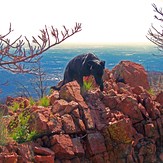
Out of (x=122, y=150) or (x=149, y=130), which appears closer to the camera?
(x=122, y=150)

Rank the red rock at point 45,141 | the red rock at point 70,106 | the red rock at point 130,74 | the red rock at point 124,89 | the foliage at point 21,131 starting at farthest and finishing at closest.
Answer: the red rock at point 130,74
the red rock at point 124,89
the red rock at point 70,106
the red rock at point 45,141
the foliage at point 21,131

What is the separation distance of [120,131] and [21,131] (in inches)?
79.1

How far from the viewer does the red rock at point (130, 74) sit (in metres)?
10.2

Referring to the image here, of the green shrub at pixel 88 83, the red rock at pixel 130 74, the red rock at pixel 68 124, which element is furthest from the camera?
the red rock at pixel 130 74

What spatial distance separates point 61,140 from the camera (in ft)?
22.3

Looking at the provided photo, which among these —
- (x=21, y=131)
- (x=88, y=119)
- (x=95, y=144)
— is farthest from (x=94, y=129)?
(x=21, y=131)

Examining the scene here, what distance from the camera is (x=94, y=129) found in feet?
24.4

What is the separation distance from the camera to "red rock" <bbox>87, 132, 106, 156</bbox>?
7.11 m

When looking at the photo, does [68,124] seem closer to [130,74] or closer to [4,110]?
[4,110]

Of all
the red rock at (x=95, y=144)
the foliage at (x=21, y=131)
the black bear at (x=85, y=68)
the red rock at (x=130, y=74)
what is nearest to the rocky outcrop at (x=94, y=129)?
the red rock at (x=95, y=144)

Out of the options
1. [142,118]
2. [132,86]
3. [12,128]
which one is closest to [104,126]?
[142,118]

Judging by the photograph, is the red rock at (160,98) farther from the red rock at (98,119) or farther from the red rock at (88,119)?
the red rock at (88,119)

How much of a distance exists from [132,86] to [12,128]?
425cm

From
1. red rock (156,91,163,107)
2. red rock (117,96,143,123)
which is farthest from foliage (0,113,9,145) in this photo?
red rock (156,91,163,107)
